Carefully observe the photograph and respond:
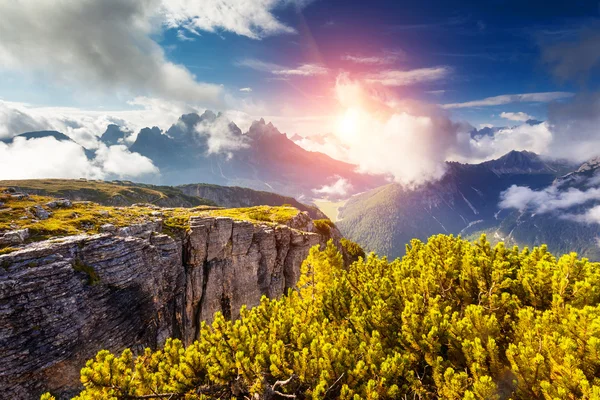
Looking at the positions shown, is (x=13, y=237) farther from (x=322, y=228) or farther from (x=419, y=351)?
(x=322, y=228)

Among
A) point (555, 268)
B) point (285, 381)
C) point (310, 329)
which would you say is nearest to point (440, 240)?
point (555, 268)

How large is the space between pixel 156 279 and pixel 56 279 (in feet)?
53.1

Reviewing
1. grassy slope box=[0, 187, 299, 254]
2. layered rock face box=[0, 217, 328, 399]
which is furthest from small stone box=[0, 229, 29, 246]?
layered rock face box=[0, 217, 328, 399]

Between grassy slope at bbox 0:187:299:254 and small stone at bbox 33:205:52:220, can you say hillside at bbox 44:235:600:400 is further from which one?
small stone at bbox 33:205:52:220

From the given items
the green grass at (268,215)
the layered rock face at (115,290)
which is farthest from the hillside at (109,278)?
the green grass at (268,215)

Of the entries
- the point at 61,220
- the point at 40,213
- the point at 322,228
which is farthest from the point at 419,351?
the point at 322,228

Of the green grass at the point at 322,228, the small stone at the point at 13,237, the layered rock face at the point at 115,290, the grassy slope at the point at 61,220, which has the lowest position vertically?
the layered rock face at the point at 115,290

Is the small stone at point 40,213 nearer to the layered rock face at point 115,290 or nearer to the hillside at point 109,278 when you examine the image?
the hillside at point 109,278

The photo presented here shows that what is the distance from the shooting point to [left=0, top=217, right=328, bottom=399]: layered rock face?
31.8m

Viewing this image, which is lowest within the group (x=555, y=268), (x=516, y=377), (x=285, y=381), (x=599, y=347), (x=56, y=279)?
(x=56, y=279)

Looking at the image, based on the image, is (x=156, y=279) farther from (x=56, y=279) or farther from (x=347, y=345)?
(x=347, y=345)

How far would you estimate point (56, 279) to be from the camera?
1374 inches

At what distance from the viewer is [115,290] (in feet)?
136

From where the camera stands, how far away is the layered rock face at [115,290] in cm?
3184
